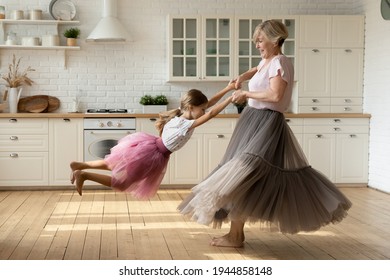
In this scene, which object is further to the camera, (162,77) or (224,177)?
(162,77)

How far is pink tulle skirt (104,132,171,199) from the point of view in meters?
5.18

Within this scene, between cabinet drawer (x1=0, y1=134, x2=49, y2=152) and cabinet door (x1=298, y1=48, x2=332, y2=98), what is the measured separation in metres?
3.27

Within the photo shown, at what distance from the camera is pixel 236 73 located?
888cm

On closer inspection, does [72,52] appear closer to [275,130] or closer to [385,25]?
[385,25]

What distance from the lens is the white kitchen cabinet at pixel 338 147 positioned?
8.73 metres

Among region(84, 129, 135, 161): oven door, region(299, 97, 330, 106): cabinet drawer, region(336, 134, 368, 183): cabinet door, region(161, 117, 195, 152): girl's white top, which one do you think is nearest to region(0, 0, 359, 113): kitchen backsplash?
region(84, 129, 135, 161): oven door

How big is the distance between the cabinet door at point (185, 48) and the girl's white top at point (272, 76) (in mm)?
3758

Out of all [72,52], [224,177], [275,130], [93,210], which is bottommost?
[93,210]

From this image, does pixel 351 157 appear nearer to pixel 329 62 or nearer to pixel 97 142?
pixel 329 62

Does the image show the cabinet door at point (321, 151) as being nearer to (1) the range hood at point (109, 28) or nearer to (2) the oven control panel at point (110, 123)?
(2) the oven control panel at point (110, 123)

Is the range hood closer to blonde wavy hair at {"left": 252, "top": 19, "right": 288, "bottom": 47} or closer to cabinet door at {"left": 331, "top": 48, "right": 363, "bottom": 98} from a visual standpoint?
cabinet door at {"left": 331, "top": 48, "right": 363, "bottom": 98}

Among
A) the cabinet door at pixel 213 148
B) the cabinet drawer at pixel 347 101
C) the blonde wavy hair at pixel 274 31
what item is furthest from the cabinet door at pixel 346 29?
the blonde wavy hair at pixel 274 31

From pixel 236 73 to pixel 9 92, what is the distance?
288 centimetres

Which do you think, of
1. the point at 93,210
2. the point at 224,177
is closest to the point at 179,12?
the point at 93,210
